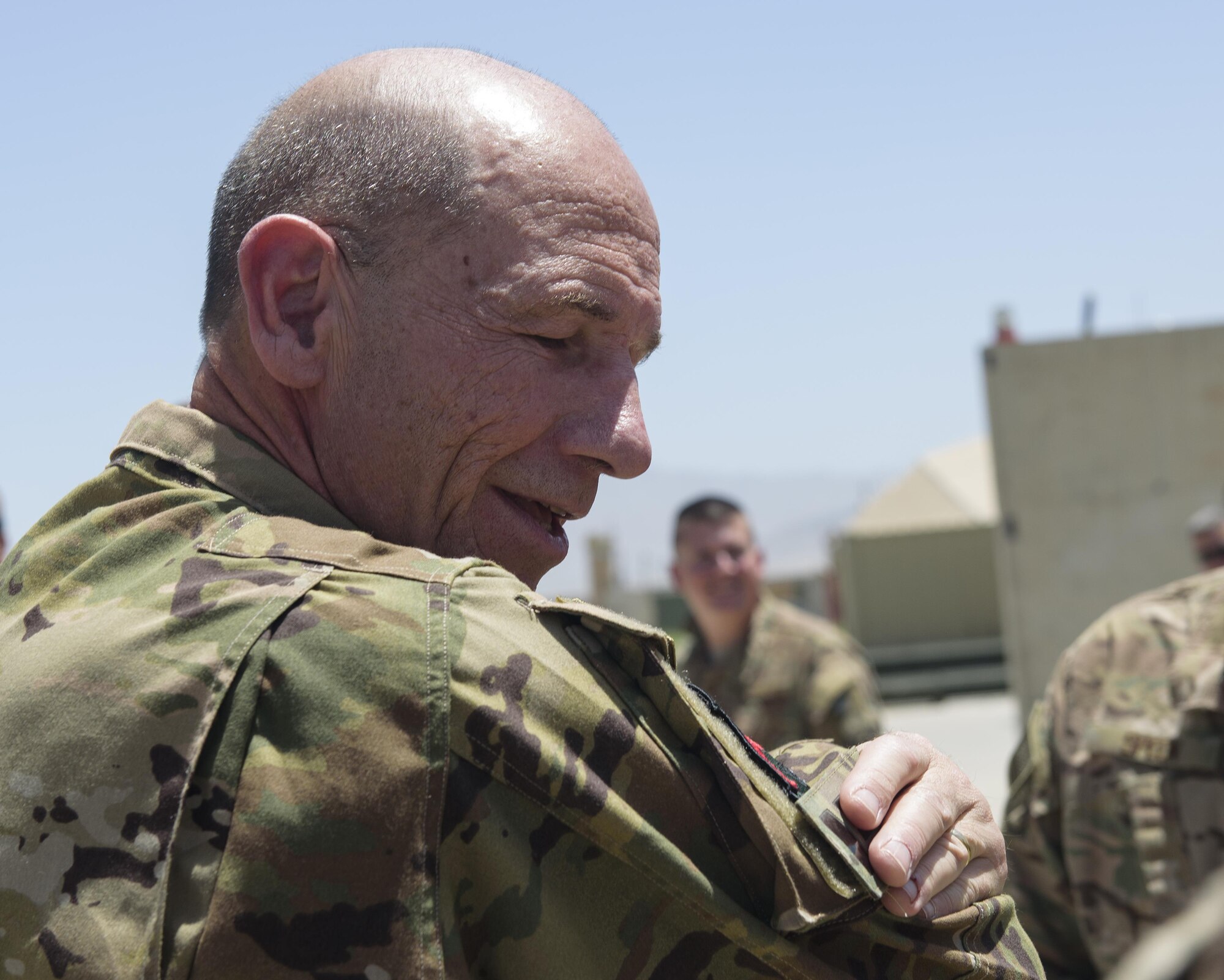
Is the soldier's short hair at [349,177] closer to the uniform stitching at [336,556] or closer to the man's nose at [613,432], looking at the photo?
the man's nose at [613,432]

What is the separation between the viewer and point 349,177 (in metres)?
1.68

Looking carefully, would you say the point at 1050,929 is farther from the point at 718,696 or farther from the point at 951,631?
the point at 951,631

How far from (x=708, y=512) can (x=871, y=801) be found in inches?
257

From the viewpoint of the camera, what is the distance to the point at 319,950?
1175 millimetres

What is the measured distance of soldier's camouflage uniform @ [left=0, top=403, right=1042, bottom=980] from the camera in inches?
46.5

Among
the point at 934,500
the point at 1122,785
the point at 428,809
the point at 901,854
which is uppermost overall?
the point at 428,809

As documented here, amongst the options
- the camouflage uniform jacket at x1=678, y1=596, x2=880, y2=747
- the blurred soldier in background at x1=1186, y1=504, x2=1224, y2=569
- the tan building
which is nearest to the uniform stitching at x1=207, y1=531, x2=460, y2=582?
the camouflage uniform jacket at x1=678, y1=596, x2=880, y2=747

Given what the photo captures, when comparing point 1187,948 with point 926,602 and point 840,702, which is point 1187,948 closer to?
point 840,702

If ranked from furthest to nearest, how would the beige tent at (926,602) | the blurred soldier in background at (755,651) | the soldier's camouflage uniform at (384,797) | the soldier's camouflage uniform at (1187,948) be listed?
the beige tent at (926,602)
the blurred soldier in background at (755,651)
the soldier's camouflage uniform at (384,797)
the soldier's camouflage uniform at (1187,948)

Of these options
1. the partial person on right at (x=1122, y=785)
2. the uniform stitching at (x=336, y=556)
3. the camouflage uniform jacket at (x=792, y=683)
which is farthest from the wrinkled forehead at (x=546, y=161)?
the camouflage uniform jacket at (x=792, y=683)

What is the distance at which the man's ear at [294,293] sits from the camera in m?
1.65

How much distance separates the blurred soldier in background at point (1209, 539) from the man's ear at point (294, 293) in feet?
22.9

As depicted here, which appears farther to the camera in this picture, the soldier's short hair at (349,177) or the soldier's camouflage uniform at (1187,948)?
the soldier's short hair at (349,177)

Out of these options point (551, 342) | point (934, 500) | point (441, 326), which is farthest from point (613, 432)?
point (934, 500)
